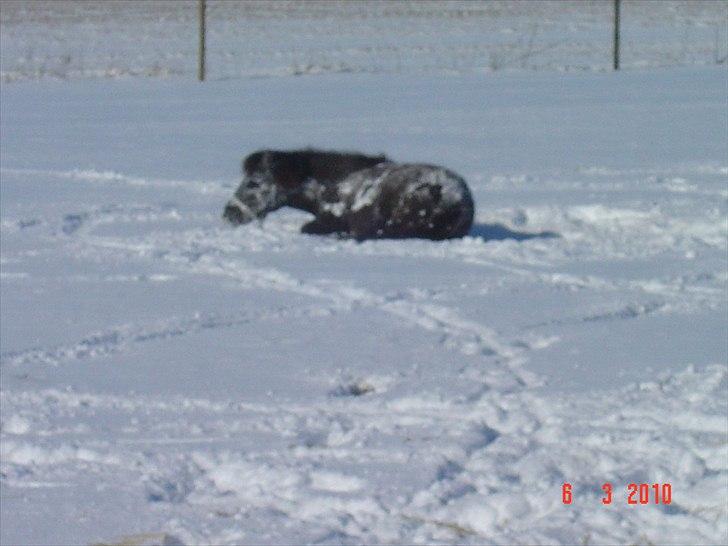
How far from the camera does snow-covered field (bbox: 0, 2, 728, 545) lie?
3.97 m

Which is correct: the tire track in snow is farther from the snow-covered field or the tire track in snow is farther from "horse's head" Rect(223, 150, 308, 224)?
"horse's head" Rect(223, 150, 308, 224)

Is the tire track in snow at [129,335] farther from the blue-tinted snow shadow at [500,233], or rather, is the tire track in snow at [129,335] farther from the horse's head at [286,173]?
the horse's head at [286,173]

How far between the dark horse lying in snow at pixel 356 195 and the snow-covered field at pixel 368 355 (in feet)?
0.53

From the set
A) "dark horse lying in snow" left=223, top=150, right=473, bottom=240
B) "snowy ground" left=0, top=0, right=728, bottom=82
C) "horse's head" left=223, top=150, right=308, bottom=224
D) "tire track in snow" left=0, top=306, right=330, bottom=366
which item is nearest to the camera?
"tire track in snow" left=0, top=306, right=330, bottom=366

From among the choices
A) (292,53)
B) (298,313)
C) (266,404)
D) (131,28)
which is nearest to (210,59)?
(292,53)

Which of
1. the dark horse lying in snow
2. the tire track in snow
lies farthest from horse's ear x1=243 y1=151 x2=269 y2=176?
the tire track in snow

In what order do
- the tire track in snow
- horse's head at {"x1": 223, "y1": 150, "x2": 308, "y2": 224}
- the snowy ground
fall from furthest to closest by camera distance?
the snowy ground, horse's head at {"x1": 223, "y1": 150, "x2": 308, "y2": 224}, the tire track in snow

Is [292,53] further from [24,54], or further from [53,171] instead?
[53,171]

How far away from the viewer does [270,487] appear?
13.6 ft

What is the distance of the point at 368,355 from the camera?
575 centimetres
